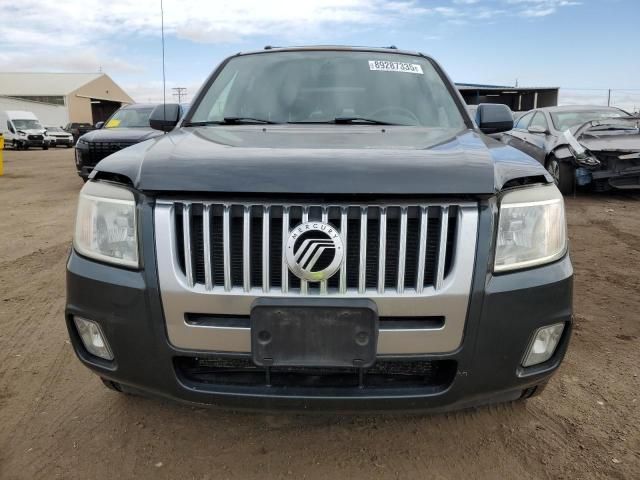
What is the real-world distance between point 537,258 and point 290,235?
0.86 m

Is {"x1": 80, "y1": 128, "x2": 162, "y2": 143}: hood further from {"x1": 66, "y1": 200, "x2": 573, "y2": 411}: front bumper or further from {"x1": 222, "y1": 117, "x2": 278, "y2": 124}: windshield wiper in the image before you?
{"x1": 66, "y1": 200, "x2": 573, "y2": 411}: front bumper

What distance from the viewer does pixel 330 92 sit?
3021 mm

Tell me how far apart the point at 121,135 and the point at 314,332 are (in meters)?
7.99

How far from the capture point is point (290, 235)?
65.4 inches

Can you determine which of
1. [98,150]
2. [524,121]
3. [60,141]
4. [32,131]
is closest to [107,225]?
[98,150]

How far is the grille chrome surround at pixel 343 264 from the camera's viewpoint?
5.53ft

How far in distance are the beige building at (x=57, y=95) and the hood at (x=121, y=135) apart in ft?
157

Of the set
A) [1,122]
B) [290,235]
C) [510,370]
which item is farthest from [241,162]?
[1,122]

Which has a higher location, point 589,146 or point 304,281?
point 304,281

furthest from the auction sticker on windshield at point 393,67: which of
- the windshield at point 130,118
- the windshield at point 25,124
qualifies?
the windshield at point 25,124

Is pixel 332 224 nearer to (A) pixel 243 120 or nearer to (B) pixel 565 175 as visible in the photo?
(A) pixel 243 120

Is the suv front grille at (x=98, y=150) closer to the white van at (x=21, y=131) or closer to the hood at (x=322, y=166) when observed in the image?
the hood at (x=322, y=166)

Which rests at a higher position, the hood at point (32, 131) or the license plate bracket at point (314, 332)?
the license plate bracket at point (314, 332)

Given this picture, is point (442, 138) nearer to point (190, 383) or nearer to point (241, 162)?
point (241, 162)
